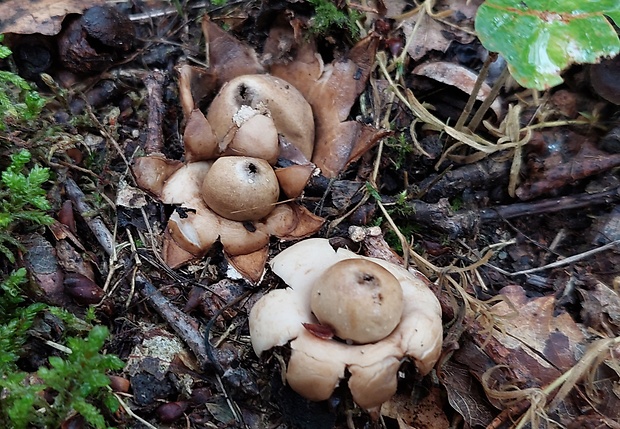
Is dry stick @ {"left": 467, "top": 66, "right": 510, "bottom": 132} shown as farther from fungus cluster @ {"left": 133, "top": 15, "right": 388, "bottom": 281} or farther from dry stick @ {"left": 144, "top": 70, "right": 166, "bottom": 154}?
dry stick @ {"left": 144, "top": 70, "right": 166, "bottom": 154}

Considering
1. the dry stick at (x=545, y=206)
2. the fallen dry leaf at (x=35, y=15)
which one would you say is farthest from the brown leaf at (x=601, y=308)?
the fallen dry leaf at (x=35, y=15)

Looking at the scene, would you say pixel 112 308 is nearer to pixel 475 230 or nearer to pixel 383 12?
pixel 475 230

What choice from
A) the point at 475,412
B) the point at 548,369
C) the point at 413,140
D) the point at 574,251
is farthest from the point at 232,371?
the point at 574,251

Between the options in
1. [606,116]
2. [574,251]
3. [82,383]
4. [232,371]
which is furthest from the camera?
[606,116]

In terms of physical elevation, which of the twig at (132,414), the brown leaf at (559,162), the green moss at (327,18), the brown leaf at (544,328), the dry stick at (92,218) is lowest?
the brown leaf at (544,328)

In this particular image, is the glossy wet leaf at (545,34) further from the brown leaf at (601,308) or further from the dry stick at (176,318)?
the dry stick at (176,318)

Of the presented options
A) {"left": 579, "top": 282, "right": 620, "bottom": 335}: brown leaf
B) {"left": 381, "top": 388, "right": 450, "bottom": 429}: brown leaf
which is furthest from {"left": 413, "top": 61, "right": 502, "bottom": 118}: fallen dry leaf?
{"left": 381, "top": 388, "right": 450, "bottom": 429}: brown leaf
